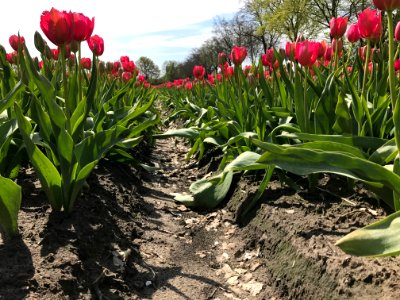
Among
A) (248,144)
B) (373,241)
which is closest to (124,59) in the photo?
(248,144)

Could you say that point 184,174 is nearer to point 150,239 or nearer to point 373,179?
point 150,239

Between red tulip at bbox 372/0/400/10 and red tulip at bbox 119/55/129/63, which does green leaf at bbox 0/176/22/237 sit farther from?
red tulip at bbox 119/55/129/63

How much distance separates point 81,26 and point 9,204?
37.0 inches

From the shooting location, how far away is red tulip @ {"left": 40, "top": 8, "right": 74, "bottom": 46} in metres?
1.83

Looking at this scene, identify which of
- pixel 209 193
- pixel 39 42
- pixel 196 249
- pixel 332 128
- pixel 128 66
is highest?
pixel 39 42

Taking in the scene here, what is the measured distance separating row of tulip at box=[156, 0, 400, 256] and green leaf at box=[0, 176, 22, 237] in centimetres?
89

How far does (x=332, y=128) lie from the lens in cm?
225

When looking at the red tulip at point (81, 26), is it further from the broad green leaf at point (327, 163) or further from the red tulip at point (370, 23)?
the red tulip at point (370, 23)

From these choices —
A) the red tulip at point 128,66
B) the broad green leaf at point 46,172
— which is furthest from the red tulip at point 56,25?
the red tulip at point 128,66

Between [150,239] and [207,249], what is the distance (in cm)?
32

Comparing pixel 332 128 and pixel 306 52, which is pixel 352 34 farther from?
pixel 332 128

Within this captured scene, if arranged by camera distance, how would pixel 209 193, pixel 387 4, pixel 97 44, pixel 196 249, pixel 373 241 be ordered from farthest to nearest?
pixel 97 44 < pixel 209 193 < pixel 196 249 < pixel 387 4 < pixel 373 241

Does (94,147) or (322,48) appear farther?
(322,48)

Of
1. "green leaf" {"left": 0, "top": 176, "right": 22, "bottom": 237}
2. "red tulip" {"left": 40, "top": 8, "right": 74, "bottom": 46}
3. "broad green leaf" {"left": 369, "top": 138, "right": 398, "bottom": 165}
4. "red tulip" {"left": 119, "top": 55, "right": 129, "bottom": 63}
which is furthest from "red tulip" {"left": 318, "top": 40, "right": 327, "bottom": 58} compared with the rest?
"red tulip" {"left": 119, "top": 55, "right": 129, "bottom": 63}
